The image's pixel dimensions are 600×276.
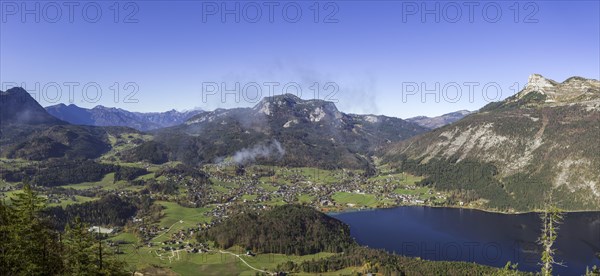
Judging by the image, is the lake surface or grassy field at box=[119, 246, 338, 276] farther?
the lake surface

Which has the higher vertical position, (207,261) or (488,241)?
(207,261)

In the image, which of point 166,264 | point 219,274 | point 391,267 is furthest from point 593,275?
point 166,264

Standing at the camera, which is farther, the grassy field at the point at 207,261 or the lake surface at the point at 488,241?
the lake surface at the point at 488,241

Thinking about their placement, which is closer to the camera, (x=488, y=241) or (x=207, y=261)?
(x=207, y=261)

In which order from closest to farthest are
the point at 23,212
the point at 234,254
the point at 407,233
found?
1. the point at 23,212
2. the point at 234,254
3. the point at 407,233

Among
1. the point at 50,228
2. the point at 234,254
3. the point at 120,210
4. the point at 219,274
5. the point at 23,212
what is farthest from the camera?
the point at 120,210

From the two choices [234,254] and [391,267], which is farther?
[234,254]

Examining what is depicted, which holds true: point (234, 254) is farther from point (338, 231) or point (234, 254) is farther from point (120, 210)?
point (120, 210)

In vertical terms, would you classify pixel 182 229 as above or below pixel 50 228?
below
